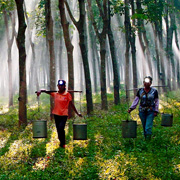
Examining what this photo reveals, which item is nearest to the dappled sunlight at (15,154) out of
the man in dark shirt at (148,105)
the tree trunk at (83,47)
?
the man in dark shirt at (148,105)

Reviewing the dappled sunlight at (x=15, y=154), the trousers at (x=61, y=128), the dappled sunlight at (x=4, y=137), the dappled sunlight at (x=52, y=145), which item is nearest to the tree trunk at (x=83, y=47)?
the dappled sunlight at (x=4, y=137)

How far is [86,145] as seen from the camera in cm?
844

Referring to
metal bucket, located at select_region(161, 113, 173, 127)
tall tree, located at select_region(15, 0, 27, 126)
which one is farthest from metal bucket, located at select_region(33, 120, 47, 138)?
metal bucket, located at select_region(161, 113, 173, 127)

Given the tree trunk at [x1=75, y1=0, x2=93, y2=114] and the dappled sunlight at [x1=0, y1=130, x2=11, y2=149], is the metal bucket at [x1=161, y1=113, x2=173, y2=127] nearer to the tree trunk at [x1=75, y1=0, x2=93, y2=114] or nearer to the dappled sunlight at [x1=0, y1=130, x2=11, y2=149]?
the dappled sunlight at [x1=0, y1=130, x2=11, y2=149]

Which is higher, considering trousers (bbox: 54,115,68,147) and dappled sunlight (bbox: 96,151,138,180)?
trousers (bbox: 54,115,68,147)

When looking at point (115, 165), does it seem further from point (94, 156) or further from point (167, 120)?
point (167, 120)

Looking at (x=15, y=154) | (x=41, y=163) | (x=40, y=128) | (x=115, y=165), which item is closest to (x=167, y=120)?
(x=40, y=128)

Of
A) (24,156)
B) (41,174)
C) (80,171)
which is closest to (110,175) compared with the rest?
(80,171)

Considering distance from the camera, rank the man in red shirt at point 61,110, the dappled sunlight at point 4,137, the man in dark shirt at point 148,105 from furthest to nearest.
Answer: the dappled sunlight at point 4,137, the man in dark shirt at point 148,105, the man in red shirt at point 61,110

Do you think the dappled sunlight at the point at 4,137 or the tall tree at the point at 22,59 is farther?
the tall tree at the point at 22,59

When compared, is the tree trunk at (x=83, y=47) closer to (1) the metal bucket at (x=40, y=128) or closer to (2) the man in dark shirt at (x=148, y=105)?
(2) the man in dark shirt at (x=148, y=105)

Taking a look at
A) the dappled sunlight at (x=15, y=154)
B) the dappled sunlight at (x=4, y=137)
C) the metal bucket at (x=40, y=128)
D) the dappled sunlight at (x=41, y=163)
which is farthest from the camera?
the dappled sunlight at (x=4, y=137)

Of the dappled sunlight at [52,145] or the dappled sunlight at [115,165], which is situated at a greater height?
the dappled sunlight at [52,145]

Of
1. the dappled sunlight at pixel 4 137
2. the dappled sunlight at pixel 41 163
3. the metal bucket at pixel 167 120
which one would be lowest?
the dappled sunlight at pixel 41 163
